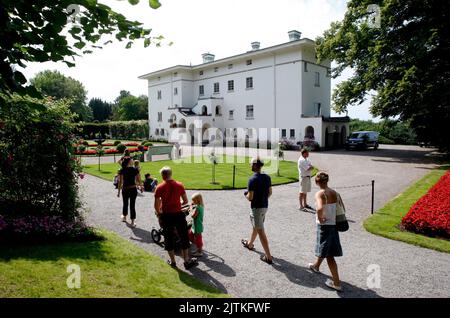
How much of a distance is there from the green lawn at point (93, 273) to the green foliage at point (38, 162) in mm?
1629

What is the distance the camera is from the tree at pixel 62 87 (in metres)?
73.3

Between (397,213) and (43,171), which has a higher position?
(43,171)

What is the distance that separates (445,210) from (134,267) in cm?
798

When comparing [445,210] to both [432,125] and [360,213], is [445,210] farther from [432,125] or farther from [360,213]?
[432,125]

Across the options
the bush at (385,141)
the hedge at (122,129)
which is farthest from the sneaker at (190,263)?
the hedge at (122,129)

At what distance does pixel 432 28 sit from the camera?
22500 millimetres

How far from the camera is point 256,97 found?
4112 centimetres

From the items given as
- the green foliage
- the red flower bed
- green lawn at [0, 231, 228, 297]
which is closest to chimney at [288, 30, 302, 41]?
the red flower bed

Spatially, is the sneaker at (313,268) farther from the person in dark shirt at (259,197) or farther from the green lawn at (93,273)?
the green lawn at (93,273)

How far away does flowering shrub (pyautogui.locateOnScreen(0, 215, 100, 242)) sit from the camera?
22.6ft

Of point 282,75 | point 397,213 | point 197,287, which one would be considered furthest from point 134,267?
point 282,75

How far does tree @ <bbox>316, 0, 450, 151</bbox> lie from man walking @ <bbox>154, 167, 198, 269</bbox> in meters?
21.4

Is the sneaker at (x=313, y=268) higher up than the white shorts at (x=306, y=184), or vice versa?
the white shorts at (x=306, y=184)

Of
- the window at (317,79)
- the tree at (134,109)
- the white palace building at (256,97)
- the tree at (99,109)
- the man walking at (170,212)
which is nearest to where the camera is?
the man walking at (170,212)
